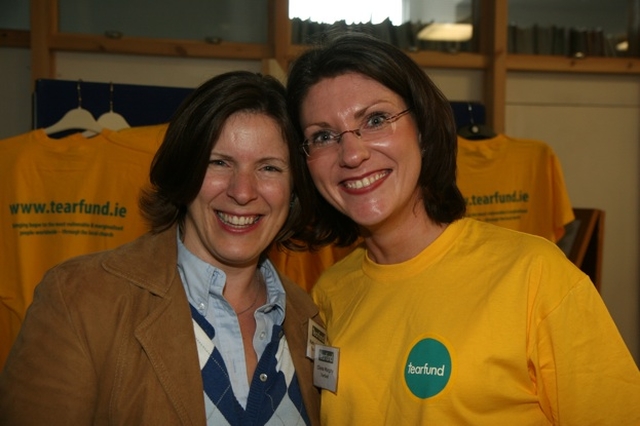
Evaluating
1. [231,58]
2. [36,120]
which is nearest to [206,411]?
[36,120]

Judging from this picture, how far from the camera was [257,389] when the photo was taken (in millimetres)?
1751

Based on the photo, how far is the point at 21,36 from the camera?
13.2 feet

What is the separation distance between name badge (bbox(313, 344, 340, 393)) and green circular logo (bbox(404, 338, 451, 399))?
0.78 ft

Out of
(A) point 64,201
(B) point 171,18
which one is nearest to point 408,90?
(A) point 64,201

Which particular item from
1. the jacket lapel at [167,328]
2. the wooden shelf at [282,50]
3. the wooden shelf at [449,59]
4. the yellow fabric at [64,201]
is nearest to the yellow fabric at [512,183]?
the wooden shelf at [282,50]

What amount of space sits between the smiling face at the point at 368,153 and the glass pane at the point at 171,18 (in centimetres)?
249

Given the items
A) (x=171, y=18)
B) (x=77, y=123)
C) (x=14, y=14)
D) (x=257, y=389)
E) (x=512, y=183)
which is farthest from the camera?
(x=171, y=18)

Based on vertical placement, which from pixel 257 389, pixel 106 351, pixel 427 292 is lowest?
pixel 257 389

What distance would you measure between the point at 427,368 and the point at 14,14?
3.71 m

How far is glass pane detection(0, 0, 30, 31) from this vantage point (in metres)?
4.15

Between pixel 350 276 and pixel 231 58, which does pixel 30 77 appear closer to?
pixel 231 58

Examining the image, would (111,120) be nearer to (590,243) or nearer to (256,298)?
(256,298)

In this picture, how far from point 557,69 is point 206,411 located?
12.6 ft

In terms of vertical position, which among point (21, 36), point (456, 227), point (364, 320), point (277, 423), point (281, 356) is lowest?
point (277, 423)
